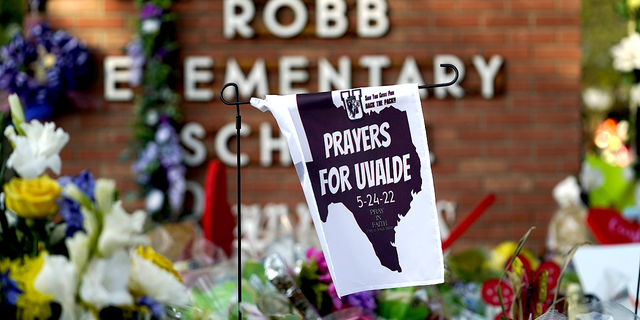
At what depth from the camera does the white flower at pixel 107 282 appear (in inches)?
26.4

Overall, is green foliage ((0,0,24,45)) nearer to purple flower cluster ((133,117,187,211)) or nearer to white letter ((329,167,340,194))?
purple flower cluster ((133,117,187,211))

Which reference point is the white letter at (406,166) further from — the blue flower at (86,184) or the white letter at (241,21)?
the white letter at (241,21)

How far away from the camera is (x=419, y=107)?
3.06 feet

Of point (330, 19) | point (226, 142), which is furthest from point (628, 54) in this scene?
point (226, 142)

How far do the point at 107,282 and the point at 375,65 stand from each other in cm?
261

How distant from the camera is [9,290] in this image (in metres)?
0.76

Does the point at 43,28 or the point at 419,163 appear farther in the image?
the point at 43,28

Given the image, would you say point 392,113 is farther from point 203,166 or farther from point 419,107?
point 203,166

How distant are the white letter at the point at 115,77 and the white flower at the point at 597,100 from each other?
9.74 metres

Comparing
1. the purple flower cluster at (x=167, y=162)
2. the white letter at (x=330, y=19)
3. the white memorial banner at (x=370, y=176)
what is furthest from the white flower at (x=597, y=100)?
the white memorial banner at (x=370, y=176)

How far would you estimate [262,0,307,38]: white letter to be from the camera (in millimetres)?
3188

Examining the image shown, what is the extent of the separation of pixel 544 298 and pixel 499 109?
2379 mm

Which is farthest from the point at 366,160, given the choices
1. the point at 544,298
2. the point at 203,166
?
the point at 203,166

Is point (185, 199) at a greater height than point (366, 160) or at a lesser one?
lesser
